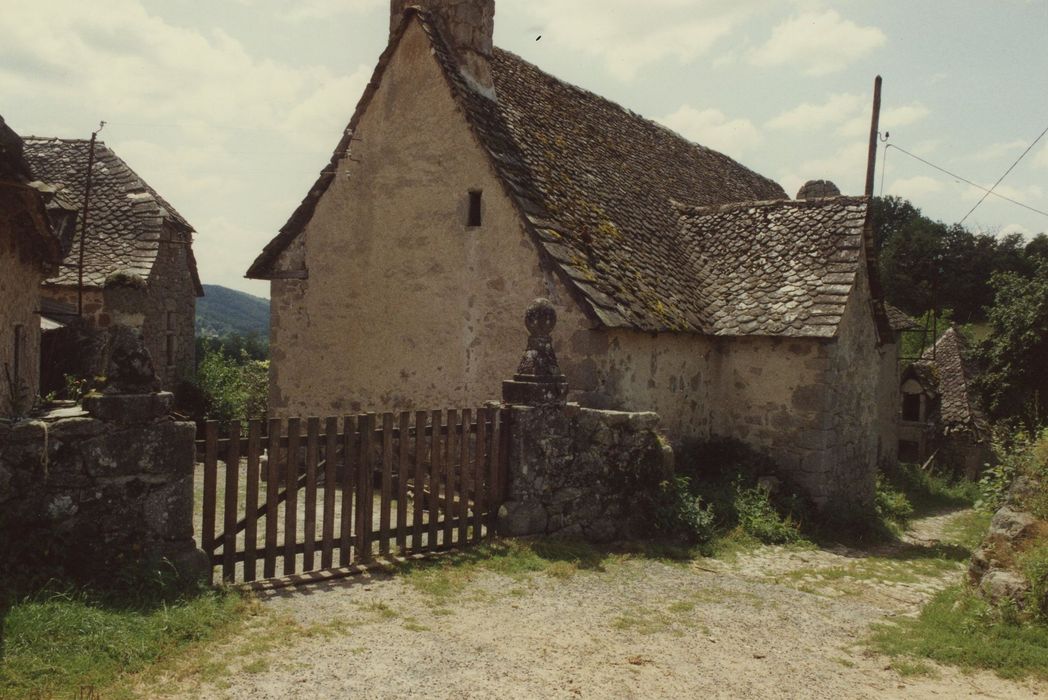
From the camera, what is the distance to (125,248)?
2052 cm

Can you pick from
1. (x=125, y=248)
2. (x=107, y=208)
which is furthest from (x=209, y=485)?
(x=107, y=208)

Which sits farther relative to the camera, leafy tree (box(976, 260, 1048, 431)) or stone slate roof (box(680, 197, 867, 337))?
leafy tree (box(976, 260, 1048, 431))

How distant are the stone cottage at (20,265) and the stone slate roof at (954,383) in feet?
99.9

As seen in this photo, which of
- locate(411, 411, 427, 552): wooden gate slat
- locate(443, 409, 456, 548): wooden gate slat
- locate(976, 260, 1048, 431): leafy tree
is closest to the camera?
locate(411, 411, 427, 552): wooden gate slat

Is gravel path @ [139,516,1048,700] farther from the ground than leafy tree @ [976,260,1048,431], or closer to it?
closer to it

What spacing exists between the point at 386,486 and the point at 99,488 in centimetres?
231

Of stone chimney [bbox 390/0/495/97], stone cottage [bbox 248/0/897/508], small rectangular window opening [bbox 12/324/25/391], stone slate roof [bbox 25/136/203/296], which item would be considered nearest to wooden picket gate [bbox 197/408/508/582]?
stone cottage [bbox 248/0/897/508]

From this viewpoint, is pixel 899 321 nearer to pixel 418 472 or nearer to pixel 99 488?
pixel 418 472

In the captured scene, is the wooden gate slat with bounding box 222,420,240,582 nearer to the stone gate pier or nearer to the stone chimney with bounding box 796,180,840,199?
the stone gate pier

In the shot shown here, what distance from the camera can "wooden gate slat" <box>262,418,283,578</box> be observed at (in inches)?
261

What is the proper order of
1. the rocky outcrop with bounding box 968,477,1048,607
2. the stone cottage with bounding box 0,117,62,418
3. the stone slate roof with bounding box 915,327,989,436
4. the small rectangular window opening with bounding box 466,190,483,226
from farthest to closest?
1. the stone slate roof with bounding box 915,327,989,436
2. the small rectangular window opening with bounding box 466,190,483,226
3. the stone cottage with bounding box 0,117,62,418
4. the rocky outcrop with bounding box 968,477,1048,607

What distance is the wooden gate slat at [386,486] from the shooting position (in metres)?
7.26

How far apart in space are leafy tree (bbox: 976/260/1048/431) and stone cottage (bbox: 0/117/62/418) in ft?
95.5

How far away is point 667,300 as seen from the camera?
1216 cm
